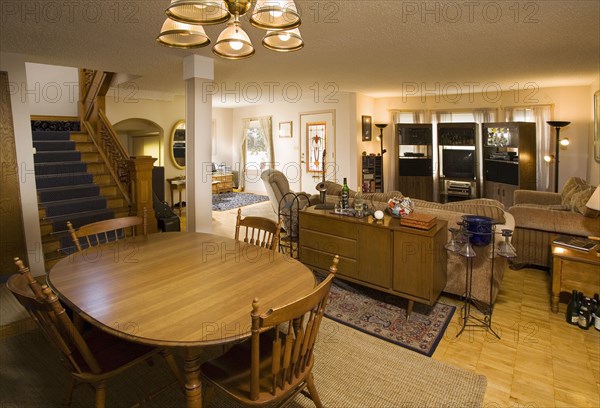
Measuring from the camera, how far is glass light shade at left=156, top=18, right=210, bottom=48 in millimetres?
1718

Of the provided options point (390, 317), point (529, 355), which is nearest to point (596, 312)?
point (529, 355)

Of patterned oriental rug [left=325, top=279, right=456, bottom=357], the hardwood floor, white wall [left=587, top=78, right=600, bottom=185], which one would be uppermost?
white wall [left=587, top=78, right=600, bottom=185]

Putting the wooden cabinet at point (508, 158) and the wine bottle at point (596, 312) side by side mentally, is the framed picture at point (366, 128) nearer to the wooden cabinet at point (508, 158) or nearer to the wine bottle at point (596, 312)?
the wooden cabinet at point (508, 158)

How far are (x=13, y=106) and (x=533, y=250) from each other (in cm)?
552

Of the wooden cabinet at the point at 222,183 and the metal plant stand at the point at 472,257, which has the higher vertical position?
the wooden cabinet at the point at 222,183

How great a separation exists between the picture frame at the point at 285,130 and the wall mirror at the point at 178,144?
2.27 metres

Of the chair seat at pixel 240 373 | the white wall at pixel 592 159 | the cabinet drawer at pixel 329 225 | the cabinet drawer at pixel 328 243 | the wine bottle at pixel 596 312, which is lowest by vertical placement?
the wine bottle at pixel 596 312

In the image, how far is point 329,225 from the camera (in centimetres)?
318

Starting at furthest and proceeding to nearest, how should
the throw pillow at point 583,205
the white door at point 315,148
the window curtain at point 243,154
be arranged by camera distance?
1. the window curtain at point 243,154
2. the white door at point 315,148
3. the throw pillow at point 583,205

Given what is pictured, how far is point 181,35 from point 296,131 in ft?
21.6

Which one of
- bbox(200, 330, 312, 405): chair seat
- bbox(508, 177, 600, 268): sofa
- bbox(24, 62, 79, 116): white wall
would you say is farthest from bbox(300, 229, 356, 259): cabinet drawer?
bbox(24, 62, 79, 116): white wall

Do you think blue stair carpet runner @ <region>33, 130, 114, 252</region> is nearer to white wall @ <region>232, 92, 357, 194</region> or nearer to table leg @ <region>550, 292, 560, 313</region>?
white wall @ <region>232, 92, 357, 194</region>

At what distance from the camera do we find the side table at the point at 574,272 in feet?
9.37

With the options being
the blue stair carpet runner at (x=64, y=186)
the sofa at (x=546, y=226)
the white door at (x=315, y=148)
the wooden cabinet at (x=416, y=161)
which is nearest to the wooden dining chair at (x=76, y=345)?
the blue stair carpet runner at (x=64, y=186)
